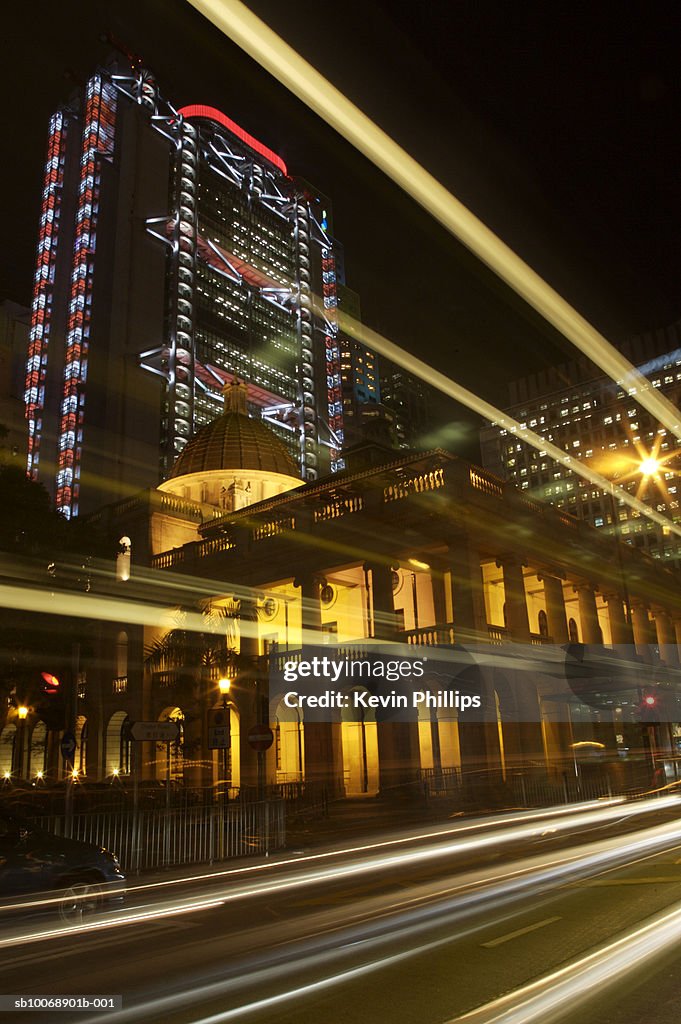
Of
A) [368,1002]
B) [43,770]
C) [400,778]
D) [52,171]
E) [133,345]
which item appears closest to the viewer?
[368,1002]

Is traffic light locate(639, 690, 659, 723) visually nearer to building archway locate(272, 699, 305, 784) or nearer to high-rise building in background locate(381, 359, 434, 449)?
building archway locate(272, 699, 305, 784)

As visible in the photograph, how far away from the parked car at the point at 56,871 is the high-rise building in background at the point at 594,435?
93416 millimetres

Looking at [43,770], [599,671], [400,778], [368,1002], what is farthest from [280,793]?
[43,770]

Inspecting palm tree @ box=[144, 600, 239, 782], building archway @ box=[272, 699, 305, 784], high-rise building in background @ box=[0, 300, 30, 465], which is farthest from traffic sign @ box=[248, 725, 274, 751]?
high-rise building in background @ box=[0, 300, 30, 465]

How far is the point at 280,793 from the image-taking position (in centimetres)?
2786

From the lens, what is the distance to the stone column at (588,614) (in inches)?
1670

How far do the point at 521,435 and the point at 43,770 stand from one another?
9026cm

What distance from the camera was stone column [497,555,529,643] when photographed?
34.5 m

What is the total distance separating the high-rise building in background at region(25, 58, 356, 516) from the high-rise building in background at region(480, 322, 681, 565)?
1312 inches

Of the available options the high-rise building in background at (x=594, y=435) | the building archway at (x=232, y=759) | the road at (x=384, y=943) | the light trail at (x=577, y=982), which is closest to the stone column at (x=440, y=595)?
the building archway at (x=232, y=759)

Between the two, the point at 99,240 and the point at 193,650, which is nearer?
the point at 193,650

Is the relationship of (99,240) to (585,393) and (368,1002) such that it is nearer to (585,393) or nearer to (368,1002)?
(585,393)

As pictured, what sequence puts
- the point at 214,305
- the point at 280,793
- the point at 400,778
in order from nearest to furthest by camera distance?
the point at 280,793
the point at 400,778
the point at 214,305

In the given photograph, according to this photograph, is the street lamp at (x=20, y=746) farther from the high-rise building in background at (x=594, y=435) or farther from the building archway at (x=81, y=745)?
the high-rise building in background at (x=594, y=435)
